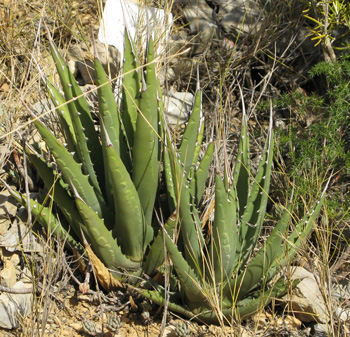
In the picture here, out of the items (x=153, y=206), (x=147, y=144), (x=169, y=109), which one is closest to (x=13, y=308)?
(x=153, y=206)

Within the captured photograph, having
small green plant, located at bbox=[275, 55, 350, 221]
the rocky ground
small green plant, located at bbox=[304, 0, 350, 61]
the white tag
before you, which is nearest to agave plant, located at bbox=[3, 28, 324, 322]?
the rocky ground

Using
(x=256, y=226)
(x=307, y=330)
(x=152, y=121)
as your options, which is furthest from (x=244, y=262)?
(x=152, y=121)

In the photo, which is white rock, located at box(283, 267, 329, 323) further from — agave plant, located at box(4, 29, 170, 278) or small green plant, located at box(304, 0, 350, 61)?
small green plant, located at box(304, 0, 350, 61)

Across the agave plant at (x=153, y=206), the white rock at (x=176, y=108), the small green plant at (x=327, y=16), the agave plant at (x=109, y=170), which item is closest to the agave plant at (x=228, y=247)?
the agave plant at (x=153, y=206)

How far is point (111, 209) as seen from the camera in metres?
2.39

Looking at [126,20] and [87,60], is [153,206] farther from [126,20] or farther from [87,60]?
[87,60]

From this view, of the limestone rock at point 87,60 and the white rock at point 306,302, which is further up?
the limestone rock at point 87,60

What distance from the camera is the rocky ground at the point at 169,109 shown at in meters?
2.15

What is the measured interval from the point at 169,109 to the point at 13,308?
5.16 ft

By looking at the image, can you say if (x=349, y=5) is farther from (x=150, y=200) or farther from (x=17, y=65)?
(x=17, y=65)

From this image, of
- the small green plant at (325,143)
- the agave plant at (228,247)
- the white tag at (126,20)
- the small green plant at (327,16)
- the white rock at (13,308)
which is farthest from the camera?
the white tag at (126,20)

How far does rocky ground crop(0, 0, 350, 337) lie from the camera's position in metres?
2.15

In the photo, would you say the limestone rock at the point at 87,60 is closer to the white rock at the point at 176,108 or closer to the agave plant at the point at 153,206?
the white rock at the point at 176,108

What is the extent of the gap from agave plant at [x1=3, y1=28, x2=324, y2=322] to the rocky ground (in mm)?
117
